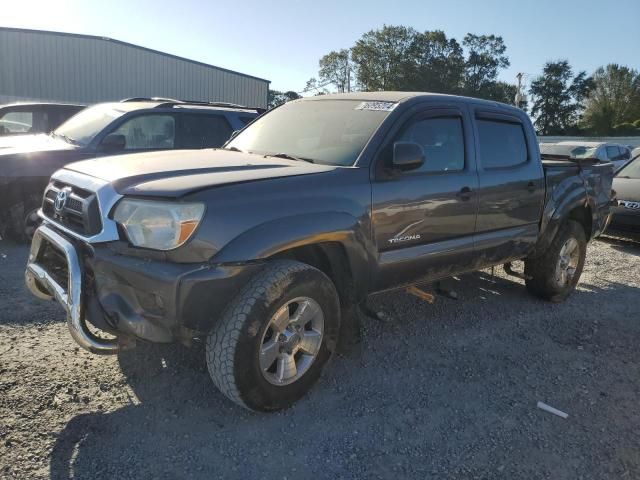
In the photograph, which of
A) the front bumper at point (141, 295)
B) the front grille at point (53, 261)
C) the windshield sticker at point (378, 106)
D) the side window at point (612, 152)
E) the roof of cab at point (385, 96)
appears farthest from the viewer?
the side window at point (612, 152)

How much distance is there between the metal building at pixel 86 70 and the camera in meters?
22.8

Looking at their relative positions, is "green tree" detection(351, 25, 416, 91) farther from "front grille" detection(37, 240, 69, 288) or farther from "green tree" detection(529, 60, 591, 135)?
"front grille" detection(37, 240, 69, 288)

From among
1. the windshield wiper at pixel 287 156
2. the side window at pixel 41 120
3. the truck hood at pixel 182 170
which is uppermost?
the side window at pixel 41 120

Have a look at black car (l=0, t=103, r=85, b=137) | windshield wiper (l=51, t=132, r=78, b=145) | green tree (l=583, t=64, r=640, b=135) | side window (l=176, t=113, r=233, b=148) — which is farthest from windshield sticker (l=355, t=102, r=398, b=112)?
green tree (l=583, t=64, r=640, b=135)

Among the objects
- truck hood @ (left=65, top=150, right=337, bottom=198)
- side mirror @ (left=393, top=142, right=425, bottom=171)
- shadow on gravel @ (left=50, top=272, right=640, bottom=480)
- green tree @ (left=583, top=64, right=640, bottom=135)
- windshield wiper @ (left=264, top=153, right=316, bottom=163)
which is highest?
green tree @ (left=583, top=64, right=640, bottom=135)

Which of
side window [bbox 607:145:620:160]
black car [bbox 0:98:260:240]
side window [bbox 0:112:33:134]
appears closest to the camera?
black car [bbox 0:98:260:240]

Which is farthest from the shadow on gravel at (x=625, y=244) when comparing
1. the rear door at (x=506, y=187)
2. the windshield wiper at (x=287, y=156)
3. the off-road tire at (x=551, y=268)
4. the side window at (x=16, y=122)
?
the side window at (x=16, y=122)

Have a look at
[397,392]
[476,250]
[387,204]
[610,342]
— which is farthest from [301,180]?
[610,342]

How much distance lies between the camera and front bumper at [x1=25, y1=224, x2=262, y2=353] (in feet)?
8.62

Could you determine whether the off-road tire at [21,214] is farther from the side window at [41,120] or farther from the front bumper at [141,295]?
the front bumper at [141,295]

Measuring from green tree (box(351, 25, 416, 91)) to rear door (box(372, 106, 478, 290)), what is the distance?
190 ft

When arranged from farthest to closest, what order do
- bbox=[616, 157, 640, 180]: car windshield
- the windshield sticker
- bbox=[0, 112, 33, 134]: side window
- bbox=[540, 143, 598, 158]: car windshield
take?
bbox=[540, 143, 598, 158]: car windshield → bbox=[616, 157, 640, 180]: car windshield → bbox=[0, 112, 33, 134]: side window → the windshield sticker

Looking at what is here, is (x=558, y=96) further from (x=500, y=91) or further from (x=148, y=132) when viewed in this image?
(x=148, y=132)

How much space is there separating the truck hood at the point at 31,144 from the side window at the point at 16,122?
92 centimetres
